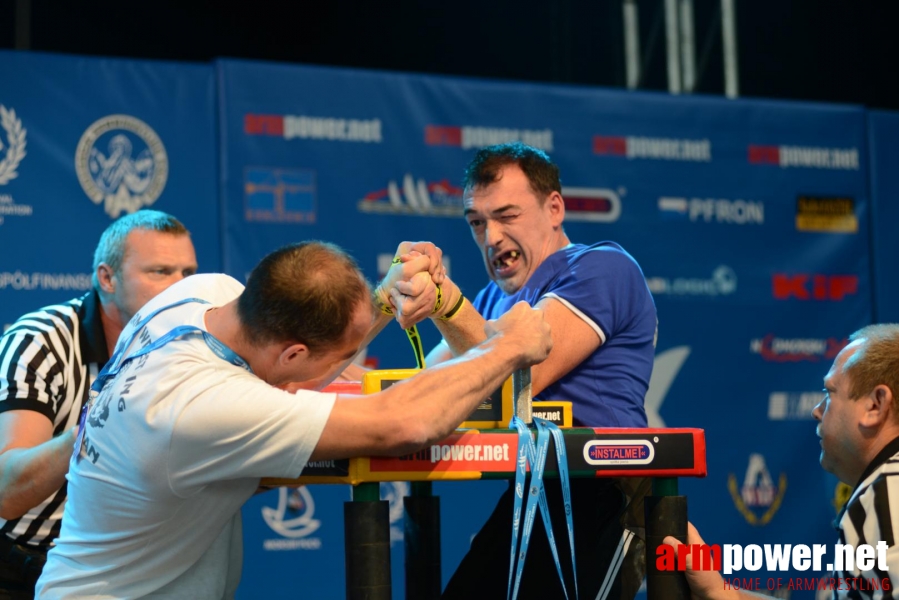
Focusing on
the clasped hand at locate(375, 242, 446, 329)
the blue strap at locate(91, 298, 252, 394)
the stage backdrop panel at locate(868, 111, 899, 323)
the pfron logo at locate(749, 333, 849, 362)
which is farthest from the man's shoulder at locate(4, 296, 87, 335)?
the stage backdrop panel at locate(868, 111, 899, 323)

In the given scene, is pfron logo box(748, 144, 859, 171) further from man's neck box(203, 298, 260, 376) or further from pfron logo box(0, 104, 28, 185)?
man's neck box(203, 298, 260, 376)

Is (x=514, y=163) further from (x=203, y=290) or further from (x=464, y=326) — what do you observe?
(x=203, y=290)

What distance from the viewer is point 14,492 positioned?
7.34ft

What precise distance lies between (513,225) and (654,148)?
2366 mm

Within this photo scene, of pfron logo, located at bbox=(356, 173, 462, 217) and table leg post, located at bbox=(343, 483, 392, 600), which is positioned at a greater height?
pfron logo, located at bbox=(356, 173, 462, 217)

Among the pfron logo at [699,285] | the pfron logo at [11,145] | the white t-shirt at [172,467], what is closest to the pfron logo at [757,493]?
the pfron logo at [699,285]

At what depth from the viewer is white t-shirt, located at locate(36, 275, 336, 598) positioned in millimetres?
1537

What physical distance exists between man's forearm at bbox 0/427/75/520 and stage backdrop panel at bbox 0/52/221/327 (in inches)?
59.9

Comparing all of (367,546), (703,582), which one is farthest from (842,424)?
(367,546)

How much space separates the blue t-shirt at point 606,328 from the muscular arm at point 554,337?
0.02 m

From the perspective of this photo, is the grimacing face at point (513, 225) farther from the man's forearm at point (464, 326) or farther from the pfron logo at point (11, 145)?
the pfron logo at point (11, 145)

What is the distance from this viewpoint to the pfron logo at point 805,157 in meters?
4.80

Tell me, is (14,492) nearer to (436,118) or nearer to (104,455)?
(104,455)

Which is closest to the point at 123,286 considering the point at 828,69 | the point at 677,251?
the point at 677,251
